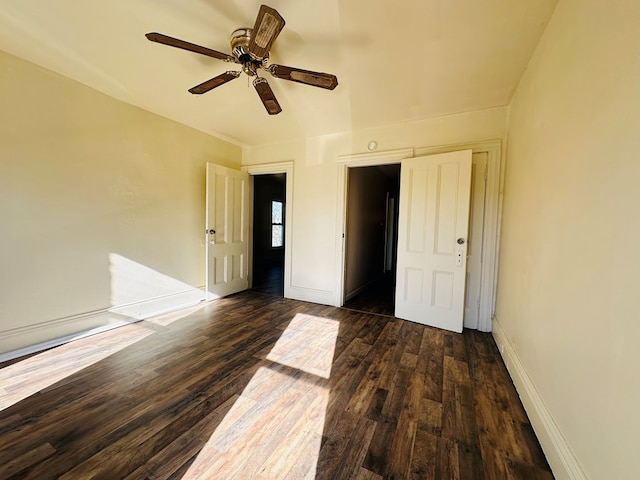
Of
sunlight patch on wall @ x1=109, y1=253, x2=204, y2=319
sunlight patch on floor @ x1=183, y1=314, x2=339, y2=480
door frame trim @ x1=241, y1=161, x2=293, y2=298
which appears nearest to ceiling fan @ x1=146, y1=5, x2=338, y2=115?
door frame trim @ x1=241, y1=161, x2=293, y2=298

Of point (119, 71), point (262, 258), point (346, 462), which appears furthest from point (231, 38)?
point (262, 258)

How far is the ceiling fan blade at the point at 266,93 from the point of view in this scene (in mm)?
1965

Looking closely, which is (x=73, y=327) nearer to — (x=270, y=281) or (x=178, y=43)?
(x=178, y=43)

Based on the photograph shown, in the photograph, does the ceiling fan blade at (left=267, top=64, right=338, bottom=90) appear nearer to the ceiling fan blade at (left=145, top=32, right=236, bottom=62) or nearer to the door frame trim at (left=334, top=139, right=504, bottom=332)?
the ceiling fan blade at (left=145, top=32, right=236, bottom=62)

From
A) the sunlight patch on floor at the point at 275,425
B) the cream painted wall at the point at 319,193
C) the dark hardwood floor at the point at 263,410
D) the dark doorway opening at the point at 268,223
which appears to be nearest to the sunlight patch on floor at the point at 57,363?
the dark hardwood floor at the point at 263,410

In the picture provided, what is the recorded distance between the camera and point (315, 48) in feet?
6.14

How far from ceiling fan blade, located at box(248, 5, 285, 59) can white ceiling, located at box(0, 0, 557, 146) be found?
0.61 feet

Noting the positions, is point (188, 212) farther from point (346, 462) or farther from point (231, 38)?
point (346, 462)

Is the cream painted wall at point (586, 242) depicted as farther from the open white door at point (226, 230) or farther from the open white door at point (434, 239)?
the open white door at point (226, 230)

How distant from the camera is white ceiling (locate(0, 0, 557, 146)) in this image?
5.09ft

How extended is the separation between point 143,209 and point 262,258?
4242mm

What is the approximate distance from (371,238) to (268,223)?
3394 millimetres

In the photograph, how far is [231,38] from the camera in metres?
1.78

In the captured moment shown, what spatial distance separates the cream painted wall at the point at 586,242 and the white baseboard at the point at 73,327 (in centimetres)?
366
